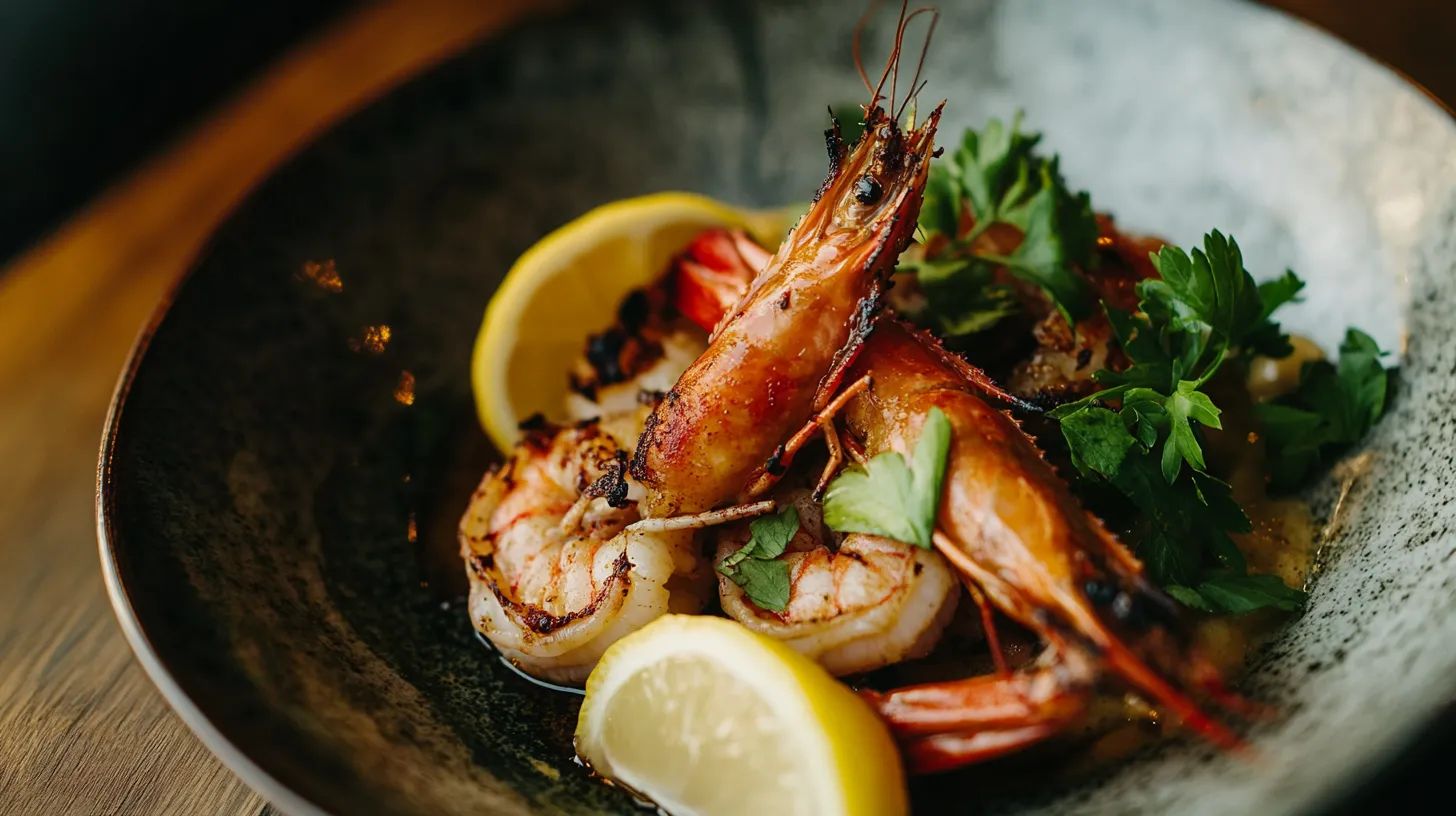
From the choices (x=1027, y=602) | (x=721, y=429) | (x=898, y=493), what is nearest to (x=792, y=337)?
(x=721, y=429)

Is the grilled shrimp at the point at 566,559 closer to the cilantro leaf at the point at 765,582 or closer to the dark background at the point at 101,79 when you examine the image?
the cilantro leaf at the point at 765,582

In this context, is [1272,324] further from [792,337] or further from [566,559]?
[566,559]

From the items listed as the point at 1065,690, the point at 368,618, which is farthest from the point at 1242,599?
the point at 368,618

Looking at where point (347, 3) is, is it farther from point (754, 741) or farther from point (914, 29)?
point (754, 741)

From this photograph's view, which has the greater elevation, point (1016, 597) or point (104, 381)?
point (1016, 597)

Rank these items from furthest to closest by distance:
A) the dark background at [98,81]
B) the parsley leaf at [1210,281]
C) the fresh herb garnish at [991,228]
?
the dark background at [98,81]
the fresh herb garnish at [991,228]
the parsley leaf at [1210,281]

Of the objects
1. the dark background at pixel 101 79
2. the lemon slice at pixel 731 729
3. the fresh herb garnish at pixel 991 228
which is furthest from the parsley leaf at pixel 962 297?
the dark background at pixel 101 79
